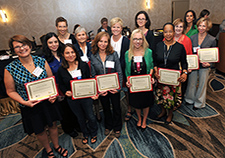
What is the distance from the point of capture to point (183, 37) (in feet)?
8.47

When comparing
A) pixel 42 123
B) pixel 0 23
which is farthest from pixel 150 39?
pixel 0 23

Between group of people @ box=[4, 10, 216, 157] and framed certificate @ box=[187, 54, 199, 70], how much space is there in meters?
0.12

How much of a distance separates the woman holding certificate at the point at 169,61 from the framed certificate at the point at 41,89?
63.4 inches

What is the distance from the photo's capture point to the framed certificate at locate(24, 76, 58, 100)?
65.8 inches

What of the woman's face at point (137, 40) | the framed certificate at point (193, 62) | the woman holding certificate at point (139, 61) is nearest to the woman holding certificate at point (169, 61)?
the woman holding certificate at point (139, 61)

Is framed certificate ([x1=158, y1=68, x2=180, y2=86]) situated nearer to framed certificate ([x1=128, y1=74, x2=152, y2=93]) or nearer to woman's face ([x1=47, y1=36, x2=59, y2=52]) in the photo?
framed certificate ([x1=128, y1=74, x2=152, y2=93])

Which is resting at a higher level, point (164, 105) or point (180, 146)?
point (164, 105)

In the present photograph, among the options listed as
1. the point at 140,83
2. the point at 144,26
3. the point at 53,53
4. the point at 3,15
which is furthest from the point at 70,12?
the point at 140,83

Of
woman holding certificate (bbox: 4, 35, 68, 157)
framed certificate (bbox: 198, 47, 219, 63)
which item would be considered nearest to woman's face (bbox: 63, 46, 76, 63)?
woman holding certificate (bbox: 4, 35, 68, 157)

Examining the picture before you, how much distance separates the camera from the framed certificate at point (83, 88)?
195 centimetres

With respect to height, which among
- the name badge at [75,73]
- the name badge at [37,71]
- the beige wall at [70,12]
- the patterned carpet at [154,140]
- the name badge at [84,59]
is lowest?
the patterned carpet at [154,140]

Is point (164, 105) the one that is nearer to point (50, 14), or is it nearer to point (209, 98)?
point (209, 98)

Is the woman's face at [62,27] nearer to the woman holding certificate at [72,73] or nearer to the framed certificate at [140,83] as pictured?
the woman holding certificate at [72,73]

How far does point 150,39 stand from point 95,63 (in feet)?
4.11
